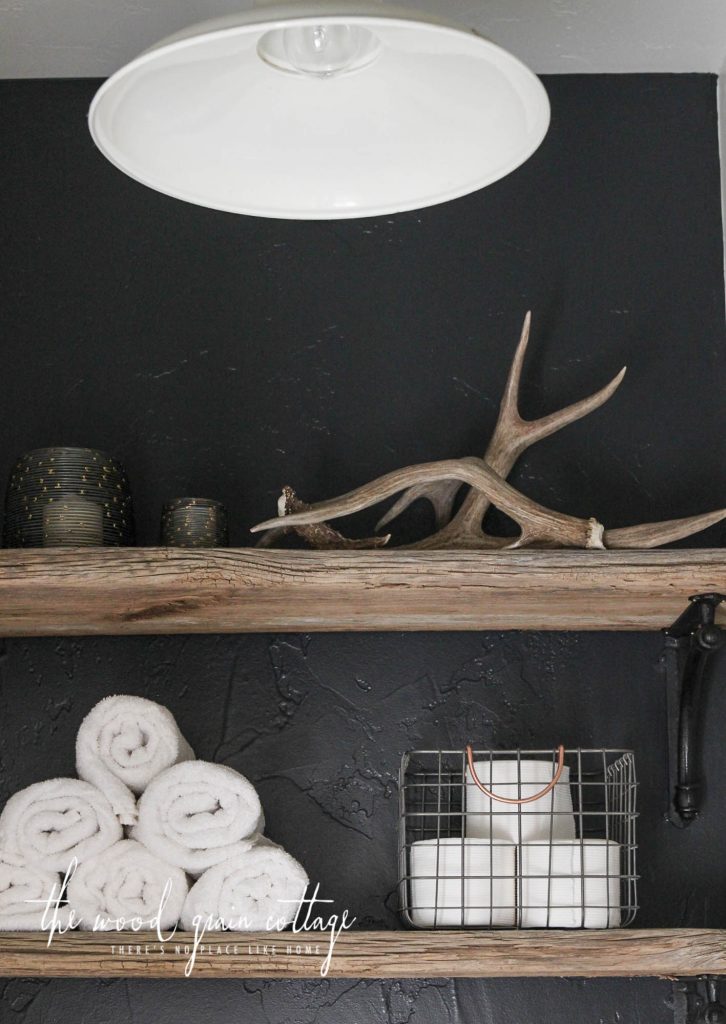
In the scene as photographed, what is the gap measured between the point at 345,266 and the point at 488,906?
892 millimetres

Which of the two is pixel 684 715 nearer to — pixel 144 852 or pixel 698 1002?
pixel 698 1002

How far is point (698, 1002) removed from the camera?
1355mm

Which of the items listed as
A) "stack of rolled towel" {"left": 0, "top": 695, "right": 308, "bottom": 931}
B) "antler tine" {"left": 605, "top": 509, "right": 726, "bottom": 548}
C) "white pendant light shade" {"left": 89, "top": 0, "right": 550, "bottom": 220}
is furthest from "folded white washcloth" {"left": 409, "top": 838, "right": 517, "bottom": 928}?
"white pendant light shade" {"left": 89, "top": 0, "right": 550, "bottom": 220}

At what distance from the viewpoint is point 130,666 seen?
4.96 feet

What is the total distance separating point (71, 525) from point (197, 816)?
360 millimetres

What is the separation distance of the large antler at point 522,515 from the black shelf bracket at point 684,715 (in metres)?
0.12

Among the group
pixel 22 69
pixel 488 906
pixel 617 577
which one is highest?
pixel 22 69

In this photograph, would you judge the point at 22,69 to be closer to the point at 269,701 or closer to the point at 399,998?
the point at 269,701

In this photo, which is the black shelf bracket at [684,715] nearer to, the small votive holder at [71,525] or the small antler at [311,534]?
the small antler at [311,534]

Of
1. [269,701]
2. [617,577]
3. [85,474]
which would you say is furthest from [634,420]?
[85,474]

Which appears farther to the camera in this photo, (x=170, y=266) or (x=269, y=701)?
(x=170, y=266)

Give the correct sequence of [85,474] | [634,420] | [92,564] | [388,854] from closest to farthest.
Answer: [92,564], [85,474], [388,854], [634,420]

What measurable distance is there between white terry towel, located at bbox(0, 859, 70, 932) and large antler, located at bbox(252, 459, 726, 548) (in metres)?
0.47

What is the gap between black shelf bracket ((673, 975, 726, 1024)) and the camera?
133cm
